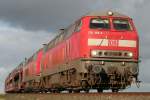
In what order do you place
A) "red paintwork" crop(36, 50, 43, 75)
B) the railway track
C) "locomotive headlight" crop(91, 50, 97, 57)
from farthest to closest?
"red paintwork" crop(36, 50, 43, 75) → "locomotive headlight" crop(91, 50, 97, 57) → the railway track

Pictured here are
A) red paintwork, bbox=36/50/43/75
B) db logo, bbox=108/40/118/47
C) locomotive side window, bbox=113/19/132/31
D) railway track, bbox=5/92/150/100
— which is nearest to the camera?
railway track, bbox=5/92/150/100

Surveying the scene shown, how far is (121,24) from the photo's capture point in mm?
20359

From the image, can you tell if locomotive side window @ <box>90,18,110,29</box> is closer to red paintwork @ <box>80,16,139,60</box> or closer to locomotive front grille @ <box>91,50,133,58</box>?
red paintwork @ <box>80,16,139,60</box>

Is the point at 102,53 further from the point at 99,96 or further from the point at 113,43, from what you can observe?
the point at 99,96

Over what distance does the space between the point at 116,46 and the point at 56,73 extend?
6666 mm

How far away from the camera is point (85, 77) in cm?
1903

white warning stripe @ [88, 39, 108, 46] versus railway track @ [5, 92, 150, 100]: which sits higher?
white warning stripe @ [88, 39, 108, 46]

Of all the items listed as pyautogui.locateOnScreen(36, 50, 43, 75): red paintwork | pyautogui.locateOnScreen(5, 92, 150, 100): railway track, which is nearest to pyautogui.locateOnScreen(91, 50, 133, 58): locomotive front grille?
pyautogui.locateOnScreen(5, 92, 150, 100): railway track

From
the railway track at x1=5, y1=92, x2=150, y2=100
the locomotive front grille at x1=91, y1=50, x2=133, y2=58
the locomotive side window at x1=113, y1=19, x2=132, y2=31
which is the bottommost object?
the railway track at x1=5, y1=92, x2=150, y2=100

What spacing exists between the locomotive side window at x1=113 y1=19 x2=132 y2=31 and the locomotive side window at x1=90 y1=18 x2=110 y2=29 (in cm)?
45

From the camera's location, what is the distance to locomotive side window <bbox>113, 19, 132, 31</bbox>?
66.1 feet

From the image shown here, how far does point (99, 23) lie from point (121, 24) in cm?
124

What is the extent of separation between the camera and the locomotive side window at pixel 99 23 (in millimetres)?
19834

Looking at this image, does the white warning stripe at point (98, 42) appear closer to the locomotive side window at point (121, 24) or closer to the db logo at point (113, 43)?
the db logo at point (113, 43)
